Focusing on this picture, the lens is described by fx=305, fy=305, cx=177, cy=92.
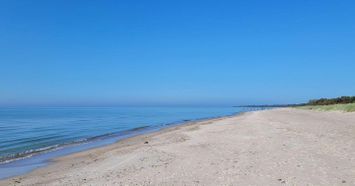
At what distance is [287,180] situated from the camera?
704 centimetres

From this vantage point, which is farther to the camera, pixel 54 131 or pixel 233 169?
pixel 54 131

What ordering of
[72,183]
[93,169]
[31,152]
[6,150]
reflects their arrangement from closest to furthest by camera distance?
[72,183] → [93,169] → [31,152] → [6,150]

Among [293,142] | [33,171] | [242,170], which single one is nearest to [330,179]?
[242,170]

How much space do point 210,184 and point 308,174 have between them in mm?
2522

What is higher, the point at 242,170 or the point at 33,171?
the point at 242,170

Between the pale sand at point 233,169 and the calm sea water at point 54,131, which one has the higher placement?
the pale sand at point 233,169

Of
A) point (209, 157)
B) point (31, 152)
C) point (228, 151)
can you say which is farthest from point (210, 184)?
point (31, 152)

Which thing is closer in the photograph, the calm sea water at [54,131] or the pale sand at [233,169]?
the pale sand at [233,169]

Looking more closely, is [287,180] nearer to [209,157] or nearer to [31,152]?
[209,157]

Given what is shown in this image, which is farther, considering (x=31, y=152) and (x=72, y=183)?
(x=31, y=152)

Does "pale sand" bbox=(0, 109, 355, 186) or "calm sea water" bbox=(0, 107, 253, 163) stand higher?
"pale sand" bbox=(0, 109, 355, 186)

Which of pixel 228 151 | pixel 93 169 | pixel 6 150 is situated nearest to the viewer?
pixel 93 169

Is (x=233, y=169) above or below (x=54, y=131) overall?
above

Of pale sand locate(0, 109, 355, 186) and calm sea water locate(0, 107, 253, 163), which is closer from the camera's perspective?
pale sand locate(0, 109, 355, 186)
